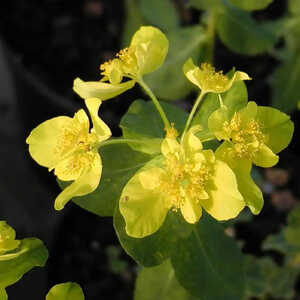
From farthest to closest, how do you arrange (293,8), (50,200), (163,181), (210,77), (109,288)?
(50,200) < (109,288) < (293,8) < (210,77) < (163,181)

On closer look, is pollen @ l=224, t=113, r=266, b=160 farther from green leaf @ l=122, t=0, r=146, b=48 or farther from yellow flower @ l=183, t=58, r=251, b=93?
green leaf @ l=122, t=0, r=146, b=48

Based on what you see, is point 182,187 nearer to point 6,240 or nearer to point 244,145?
point 244,145

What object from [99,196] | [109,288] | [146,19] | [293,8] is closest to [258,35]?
[293,8]

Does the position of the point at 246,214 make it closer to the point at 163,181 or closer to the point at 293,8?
the point at 293,8

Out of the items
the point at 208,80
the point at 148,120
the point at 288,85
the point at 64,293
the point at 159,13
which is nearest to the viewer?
the point at 64,293

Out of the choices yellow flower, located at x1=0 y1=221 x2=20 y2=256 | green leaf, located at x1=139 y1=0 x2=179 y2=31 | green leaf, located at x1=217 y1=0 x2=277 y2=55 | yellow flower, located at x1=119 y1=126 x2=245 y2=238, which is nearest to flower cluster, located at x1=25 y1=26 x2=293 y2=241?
yellow flower, located at x1=119 y1=126 x2=245 y2=238

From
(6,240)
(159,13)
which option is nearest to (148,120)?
(6,240)

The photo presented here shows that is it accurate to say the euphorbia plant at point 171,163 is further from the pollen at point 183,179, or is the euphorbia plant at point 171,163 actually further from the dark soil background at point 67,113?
the dark soil background at point 67,113
